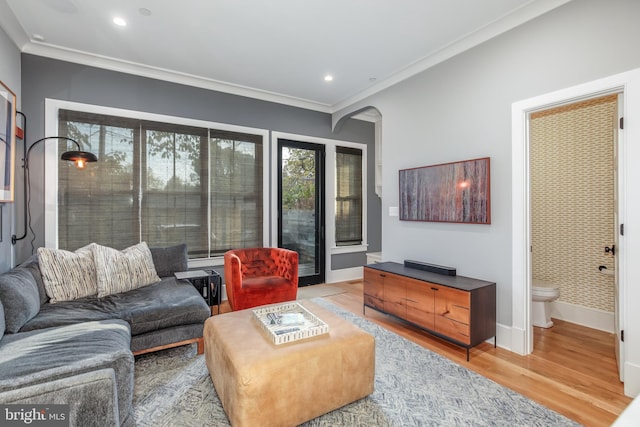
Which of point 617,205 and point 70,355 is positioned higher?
point 617,205

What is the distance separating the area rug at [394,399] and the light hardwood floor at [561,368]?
0.43ft

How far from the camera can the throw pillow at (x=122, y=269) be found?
8.91 ft

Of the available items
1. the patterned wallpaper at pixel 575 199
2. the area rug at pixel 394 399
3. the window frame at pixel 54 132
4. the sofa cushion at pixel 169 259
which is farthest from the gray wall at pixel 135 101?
the patterned wallpaper at pixel 575 199

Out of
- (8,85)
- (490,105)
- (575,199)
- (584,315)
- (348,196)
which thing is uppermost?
(8,85)

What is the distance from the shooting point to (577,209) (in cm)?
336

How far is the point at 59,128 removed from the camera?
10.6 feet

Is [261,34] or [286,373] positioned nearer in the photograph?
[286,373]

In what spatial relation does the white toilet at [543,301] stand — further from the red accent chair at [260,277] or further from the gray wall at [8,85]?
the gray wall at [8,85]

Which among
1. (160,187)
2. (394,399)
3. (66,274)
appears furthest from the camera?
(160,187)

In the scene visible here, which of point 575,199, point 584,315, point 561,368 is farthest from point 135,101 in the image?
point 584,315

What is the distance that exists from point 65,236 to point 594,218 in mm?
5495

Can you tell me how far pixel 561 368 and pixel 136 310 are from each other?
3244 mm

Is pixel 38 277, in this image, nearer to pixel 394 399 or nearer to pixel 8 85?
pixel 8 85

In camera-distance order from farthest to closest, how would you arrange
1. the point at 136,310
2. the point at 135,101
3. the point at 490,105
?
the point at 135,101
the point at 490,105
the point at 136,310
